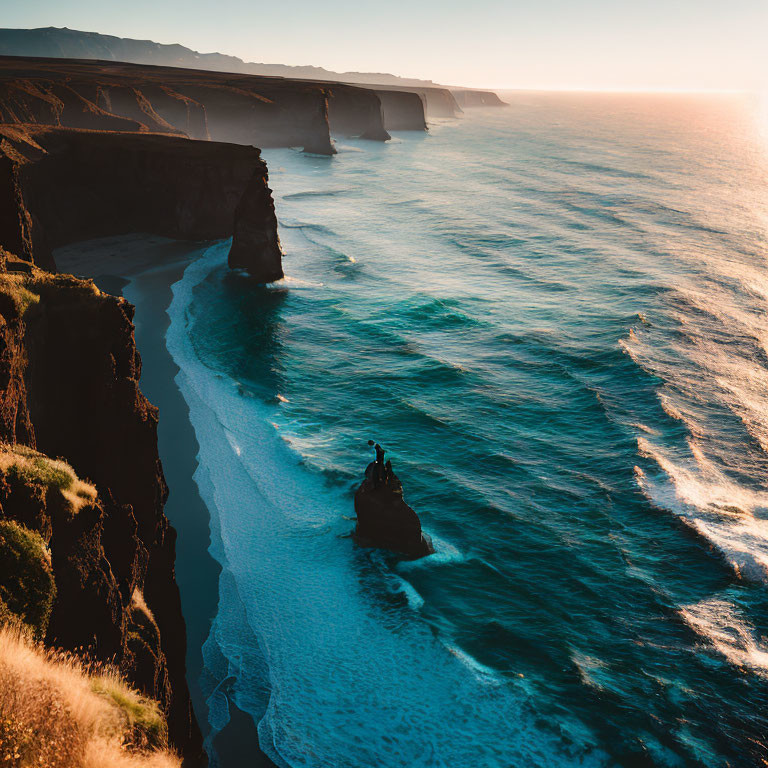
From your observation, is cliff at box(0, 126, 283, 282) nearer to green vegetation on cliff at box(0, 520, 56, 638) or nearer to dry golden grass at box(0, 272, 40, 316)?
dry golden grass at box(0, 272, 40, 316)

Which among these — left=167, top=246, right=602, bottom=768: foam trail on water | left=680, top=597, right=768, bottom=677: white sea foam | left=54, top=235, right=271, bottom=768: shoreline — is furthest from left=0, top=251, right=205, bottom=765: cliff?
left=680, top=597, right=768, bottom=677: white sea foam

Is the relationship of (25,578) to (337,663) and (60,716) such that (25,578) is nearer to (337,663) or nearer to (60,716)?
(60,716)

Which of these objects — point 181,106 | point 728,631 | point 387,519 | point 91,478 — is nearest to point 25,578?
point 91,478

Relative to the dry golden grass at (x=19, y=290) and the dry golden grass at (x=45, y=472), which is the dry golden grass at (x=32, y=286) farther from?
the dry golden grass at (x=45, y=472)

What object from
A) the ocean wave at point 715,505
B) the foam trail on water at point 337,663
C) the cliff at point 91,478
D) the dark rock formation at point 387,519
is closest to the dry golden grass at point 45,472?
the cliff at point 91,478

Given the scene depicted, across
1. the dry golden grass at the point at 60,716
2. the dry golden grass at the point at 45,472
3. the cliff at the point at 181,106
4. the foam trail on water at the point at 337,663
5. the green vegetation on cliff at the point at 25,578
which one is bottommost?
the foam trail on water at the point at 337,663

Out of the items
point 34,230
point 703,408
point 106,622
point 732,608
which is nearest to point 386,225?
point 34,230
